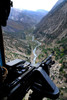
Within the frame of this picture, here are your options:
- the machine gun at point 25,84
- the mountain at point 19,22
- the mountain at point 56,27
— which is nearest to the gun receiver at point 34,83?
the machine gun at point 25,84

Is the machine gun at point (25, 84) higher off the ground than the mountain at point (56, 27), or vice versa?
the mountain at point (56, 27)

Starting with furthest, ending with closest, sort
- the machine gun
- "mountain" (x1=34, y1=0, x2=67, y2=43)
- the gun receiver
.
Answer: "mountain" (x1=34, y1=0, x2=67, y2=43) < the gun receiver < the machine gun

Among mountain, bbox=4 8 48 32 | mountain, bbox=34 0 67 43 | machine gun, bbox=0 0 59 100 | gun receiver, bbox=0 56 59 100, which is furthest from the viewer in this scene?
mountain, bbox=4 8 48 32

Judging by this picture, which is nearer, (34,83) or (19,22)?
(34,83)

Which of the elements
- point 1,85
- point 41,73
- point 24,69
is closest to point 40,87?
point 41,73

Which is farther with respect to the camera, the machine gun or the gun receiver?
the gun receiver

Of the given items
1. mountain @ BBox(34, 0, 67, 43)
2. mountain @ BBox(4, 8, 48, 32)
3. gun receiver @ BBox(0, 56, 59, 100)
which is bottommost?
gun receiver @ BBox(0, 56, 59, 100)

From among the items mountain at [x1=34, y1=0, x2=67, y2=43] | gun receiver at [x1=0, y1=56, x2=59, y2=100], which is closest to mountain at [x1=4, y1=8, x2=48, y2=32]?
mountain at [x1=34, y1=0, x2=67, y2=43]

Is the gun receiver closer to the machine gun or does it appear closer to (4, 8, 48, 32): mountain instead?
the machine gun

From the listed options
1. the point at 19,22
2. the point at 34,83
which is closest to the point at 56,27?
the point at 34,83

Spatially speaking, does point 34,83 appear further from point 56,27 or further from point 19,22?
point 19,22

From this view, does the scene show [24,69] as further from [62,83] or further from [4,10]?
[62,83]

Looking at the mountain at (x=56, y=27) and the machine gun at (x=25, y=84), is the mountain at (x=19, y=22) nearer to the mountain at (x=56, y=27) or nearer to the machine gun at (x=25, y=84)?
the mountain at (x=56, y=27)
